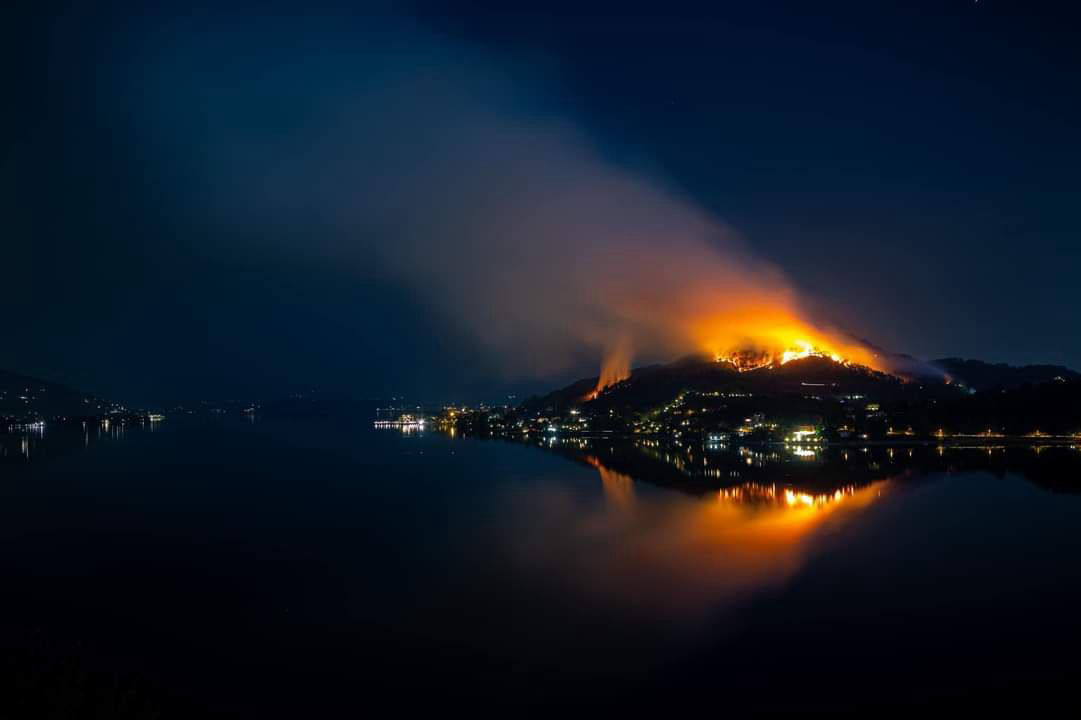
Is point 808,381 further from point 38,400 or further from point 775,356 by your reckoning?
point 38,400

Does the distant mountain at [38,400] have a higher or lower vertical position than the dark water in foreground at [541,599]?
higher

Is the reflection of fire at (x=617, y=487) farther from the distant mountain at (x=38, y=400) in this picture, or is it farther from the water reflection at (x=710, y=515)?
the distant mountain at (x=38, y=400)

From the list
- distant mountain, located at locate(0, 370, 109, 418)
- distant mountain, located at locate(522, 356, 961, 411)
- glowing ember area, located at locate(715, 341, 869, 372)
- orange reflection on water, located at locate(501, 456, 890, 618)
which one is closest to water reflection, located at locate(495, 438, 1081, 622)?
orange reflection on water, located at locate(501, 456, 890, 618)

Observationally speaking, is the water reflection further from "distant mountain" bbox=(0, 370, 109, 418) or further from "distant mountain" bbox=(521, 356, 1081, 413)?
"distant mountain" bbox=(0, 370, 109, 418)

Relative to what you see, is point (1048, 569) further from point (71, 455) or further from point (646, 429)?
point (646, 429)

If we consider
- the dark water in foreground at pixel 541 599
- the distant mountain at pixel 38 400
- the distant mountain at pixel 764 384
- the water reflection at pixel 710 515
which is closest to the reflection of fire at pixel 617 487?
the water reflection at pixel 710 515

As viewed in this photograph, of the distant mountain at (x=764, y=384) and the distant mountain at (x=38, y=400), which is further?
the distant mountain at (x=38, y=400)

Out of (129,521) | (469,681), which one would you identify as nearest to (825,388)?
(129,521)

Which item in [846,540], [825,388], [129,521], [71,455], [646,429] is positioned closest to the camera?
[846,540]
